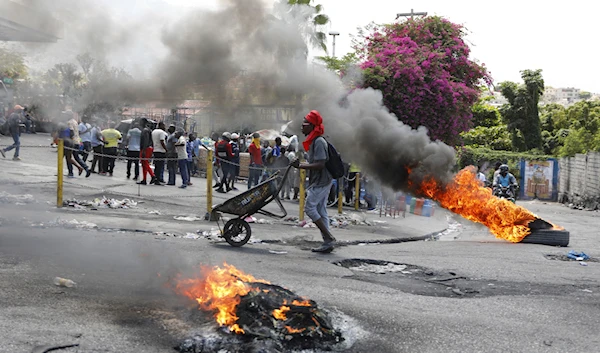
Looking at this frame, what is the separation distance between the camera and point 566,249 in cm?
987

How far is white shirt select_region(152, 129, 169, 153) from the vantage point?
14.9 metres

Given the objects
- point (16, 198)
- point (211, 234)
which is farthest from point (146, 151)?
point (211, 234)

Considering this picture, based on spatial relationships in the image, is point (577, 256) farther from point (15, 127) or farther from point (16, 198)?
point (15, 127)

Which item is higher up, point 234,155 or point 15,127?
point 15,127

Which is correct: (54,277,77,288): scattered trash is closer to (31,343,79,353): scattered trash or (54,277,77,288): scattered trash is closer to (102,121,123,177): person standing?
(31,343,79,353): scattered trash

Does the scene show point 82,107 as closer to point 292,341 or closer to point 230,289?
point 230,289

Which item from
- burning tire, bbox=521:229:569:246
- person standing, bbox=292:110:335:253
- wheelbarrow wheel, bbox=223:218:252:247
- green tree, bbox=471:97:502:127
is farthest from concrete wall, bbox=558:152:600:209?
green tree, bbox=471:97:502:127

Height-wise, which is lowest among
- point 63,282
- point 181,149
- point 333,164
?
point 63,282

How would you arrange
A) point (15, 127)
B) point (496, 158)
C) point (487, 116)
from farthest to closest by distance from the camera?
point (487, 116) → point (496, 158) → point (15, 127)

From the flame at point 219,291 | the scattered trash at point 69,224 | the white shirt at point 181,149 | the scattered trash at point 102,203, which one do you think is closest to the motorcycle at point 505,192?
the white shirt at point 181,149

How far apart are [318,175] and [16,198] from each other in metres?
6.20

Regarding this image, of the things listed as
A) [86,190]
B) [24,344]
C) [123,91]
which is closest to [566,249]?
[123,91]

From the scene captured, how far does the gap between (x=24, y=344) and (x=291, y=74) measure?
5441mm

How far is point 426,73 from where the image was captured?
1531cm
